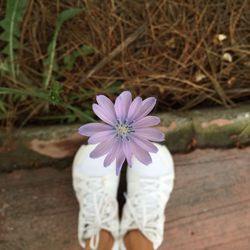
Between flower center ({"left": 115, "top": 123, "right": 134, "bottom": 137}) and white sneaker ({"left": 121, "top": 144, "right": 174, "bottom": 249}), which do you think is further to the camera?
white sneaker ({"left": 121, "top": 144, "right": 174, "bottom": 249})

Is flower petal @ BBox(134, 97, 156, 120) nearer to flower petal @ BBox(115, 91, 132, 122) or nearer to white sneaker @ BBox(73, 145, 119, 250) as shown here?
flower petal @ BBox(115, 91, 132, 122)

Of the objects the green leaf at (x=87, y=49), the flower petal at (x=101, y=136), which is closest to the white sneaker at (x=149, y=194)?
the green leaf at (x=87, y=49)

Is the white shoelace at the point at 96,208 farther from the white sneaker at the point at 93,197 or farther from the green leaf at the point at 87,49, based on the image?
the green leaf at the point at 87,49

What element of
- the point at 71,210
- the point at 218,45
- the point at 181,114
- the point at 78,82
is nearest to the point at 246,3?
the point at 218,45

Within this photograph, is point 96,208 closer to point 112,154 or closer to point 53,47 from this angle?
point 53,47

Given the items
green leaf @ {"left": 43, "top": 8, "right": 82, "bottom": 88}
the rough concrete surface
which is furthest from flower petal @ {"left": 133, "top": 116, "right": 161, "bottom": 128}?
the rough concrete surface

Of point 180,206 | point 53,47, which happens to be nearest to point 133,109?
point 53,47
